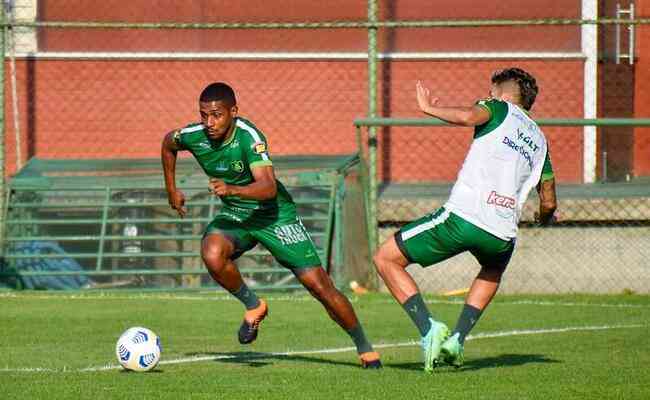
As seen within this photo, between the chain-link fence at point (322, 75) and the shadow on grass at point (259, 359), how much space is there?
6701 mm

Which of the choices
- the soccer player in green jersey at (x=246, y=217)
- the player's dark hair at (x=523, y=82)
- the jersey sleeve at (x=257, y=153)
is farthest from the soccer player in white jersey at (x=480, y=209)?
the jersey sleeve at (x=257, y=153)

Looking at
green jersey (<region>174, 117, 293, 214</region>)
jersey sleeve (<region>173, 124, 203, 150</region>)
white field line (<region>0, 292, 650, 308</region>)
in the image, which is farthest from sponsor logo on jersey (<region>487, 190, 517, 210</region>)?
white field line (<region>0, 292, 650, 308</region>)

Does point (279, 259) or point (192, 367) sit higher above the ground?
point (279, 259)

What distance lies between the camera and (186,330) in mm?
12141

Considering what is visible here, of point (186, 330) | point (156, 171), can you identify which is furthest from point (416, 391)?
point (156, 171)

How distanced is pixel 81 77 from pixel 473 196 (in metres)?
10.3

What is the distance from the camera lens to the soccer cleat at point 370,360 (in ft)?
31.3

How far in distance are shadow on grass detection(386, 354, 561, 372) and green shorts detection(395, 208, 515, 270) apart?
2.47 ft

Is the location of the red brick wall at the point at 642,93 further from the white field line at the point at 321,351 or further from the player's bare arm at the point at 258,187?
the player's bare arm at the point at 258,187

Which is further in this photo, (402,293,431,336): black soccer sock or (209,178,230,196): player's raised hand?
(402,293,431,336): black soccer sock

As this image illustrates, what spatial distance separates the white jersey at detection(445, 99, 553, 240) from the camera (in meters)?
9.14

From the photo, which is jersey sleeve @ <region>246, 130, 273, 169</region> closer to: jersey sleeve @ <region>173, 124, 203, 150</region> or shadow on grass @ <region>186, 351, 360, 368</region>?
jersey sleeve @ <region>173, 124, 203, 150</region>

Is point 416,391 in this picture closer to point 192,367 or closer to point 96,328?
point 192,367

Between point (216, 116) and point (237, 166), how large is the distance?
1.24 ft
